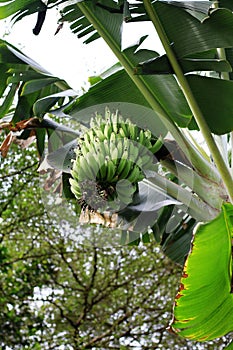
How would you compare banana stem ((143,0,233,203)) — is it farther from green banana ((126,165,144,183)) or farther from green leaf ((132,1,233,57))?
green banana ((126,165,144,183))

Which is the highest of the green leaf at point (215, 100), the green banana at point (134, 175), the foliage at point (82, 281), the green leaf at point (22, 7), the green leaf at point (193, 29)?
the green leaf at point (22, 7)

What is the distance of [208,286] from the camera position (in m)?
0.76

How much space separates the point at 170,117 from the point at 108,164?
301mm

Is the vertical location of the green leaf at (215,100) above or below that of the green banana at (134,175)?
above

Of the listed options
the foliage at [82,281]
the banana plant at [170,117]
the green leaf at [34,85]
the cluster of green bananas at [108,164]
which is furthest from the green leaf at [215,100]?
the foliage at [82,281]

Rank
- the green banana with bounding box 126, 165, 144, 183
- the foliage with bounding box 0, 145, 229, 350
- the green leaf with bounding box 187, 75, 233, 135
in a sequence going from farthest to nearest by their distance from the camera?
1. the foliage with bounding box 0, 145, 229, 350
2. the green leaf with bounding box 187, 75, 233, 135
3. the green banana with bounding box 126, 165, 144, 183

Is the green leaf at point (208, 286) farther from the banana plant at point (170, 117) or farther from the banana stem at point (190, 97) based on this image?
the banana stem at point (190, 97)

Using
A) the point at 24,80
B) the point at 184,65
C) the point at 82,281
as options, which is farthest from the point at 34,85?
the point at 82,281

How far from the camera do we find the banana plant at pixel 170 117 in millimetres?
785

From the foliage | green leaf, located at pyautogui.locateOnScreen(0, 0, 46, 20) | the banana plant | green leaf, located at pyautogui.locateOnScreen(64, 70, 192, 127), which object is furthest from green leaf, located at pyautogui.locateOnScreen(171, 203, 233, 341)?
the foliage

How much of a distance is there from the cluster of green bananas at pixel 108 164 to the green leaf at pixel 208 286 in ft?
0.66

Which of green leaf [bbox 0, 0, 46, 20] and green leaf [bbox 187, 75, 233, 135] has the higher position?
green leaf [bbox 0, 0, 46, 20]

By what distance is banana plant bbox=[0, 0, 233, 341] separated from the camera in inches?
30.9

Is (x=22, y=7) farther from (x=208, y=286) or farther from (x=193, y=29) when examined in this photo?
(x=208, y=286)
